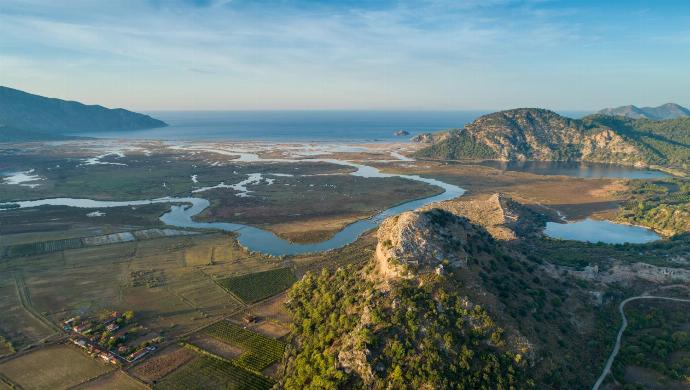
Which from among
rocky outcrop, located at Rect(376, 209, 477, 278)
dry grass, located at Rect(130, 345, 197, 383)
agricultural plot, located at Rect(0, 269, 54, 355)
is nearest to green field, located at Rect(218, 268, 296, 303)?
dry grass, located at Rect(130, 345, 197, 383)

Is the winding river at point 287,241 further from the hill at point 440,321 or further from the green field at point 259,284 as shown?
the hill at point 440,321

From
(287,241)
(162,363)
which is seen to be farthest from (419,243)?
(287,241)

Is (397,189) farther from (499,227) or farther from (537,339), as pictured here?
(537,339)

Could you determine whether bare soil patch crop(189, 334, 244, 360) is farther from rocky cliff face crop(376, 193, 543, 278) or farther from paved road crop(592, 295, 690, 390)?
paved road crop(592, 295, 690, 390)

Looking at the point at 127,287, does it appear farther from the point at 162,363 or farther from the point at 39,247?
the point at 39,247

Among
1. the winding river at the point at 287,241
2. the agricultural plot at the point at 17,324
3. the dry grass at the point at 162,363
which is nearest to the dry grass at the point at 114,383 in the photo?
the dry grass at the point at 162,363
